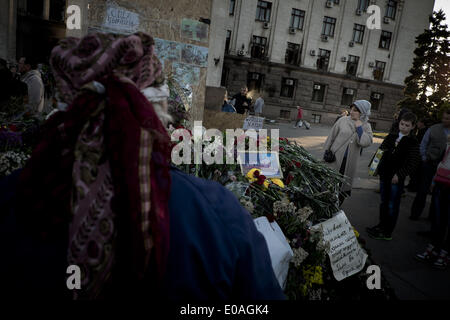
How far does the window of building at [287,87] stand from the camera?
85.5 ft

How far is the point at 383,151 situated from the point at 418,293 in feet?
6.65

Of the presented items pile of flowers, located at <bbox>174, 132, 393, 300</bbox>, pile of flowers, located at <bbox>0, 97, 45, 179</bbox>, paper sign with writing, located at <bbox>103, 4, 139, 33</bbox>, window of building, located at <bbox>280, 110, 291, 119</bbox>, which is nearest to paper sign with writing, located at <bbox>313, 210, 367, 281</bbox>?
pile of flowers, located at <bbox>174, 132, 393, 300</bbox>

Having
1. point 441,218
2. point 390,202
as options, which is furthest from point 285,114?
point 441,218

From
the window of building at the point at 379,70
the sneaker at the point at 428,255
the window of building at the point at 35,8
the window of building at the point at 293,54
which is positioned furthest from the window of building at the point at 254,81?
the sneaker at the point at 428,255

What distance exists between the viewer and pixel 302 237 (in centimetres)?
224

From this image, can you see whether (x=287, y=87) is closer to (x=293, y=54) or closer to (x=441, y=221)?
(x=293, y=54)

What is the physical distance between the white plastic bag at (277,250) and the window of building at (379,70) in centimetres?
3038

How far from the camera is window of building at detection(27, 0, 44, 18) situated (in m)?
17.2

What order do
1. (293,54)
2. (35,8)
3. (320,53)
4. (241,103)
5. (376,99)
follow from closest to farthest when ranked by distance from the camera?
(241,103) → (35,8) → (293,54) → (320,53) → (376,99)

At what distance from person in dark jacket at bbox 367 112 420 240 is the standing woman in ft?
1.19

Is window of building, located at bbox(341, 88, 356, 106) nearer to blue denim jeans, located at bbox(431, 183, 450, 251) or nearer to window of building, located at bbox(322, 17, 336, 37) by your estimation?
window of building, located at bbox(322, 17, 336, 37)

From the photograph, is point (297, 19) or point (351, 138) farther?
point (297, 19)

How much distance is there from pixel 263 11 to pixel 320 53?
248 inches

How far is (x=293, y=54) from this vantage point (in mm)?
25906
